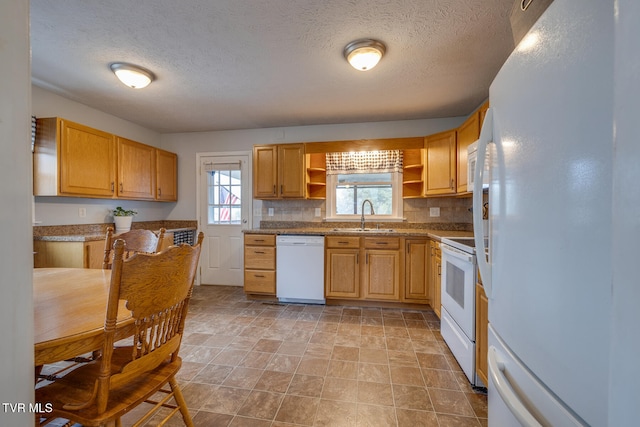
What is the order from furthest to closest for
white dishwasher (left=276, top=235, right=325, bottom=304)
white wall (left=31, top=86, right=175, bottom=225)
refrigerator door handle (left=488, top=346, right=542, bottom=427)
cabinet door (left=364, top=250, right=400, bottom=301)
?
white dishwasher (left=276, top=235, right=325, bottom=304), cabinet door (left=364, top=250, right=400, bottom=301), white wall (left=31, top=86, right=175, bottom=225), refrigerator door handle (left=488, top=346, right=542, bottom=427)

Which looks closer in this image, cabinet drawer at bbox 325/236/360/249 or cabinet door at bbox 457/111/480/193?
cabinet door at bbox 457/111/480/193

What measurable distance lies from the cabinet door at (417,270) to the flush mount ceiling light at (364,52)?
1.88 m

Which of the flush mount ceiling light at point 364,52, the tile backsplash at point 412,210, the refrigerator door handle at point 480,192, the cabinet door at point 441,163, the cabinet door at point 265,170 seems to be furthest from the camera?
the cabinet door at point 265,170

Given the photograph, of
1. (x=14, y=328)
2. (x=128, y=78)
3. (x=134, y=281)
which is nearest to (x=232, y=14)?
(x=128, y=78)

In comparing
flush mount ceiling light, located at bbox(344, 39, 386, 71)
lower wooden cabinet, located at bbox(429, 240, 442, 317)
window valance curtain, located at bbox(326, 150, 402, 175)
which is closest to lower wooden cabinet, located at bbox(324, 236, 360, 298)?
lower wooden cabinet, located at bbox(429, 240, 442, 317)

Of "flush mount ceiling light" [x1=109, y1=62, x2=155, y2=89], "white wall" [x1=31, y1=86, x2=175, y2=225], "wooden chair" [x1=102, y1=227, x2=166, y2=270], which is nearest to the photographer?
"wooden chair" [x1=102, y1=227, x2=166, y2=270]

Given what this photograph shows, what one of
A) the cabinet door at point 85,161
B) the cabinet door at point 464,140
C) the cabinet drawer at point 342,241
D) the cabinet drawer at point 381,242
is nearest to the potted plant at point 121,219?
the cabinet door at point 85,161

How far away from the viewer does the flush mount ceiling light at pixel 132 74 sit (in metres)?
2.18

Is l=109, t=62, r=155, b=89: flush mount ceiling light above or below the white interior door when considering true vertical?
above

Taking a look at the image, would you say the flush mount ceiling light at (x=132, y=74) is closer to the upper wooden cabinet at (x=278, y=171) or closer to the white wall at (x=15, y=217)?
the upper wooden cabinet at (x=278, y=171)

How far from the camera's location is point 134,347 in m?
0.97

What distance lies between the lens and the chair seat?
2.90ft

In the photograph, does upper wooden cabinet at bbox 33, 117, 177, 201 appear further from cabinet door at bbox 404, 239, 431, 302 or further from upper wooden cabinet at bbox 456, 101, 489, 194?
upper wooden cabinet at bbox 456, 101, 489, 194

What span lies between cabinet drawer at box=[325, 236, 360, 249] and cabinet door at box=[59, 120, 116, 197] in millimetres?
2652
